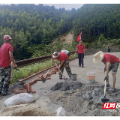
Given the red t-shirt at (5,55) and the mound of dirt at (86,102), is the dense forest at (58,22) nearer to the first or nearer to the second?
the red t-shirt at (5,55)

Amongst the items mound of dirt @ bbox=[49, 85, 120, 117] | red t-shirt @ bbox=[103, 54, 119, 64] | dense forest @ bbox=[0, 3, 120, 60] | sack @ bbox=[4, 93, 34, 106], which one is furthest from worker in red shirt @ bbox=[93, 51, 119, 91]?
dense forest @ bbox=[0, 3, 120, 60]

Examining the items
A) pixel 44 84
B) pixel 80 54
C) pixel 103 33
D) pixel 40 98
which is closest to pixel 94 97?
pixel 40 98

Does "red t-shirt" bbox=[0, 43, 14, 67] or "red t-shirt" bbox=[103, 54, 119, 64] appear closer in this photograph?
"red t-shirt" bbox=[103, 54, 119, 64]

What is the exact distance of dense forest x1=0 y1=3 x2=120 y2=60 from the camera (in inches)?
1834

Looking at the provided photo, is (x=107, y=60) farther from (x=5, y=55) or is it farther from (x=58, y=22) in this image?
(x=58, y=22)

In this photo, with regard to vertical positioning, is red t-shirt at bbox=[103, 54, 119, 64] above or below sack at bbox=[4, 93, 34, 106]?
above

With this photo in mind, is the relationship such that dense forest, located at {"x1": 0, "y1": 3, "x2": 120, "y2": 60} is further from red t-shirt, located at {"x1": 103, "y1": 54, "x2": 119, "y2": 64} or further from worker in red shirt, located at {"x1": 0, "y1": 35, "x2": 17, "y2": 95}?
red t-shirt, located at {"x1": 103, "y1": 54, "x2": 119, "y2": 64}

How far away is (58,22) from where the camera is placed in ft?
174

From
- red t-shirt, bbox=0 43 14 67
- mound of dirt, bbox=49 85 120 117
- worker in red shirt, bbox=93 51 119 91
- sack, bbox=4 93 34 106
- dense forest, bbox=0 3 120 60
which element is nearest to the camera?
mound of dirt, bbox=49 85 120 117

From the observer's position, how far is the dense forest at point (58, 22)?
46.6 metres

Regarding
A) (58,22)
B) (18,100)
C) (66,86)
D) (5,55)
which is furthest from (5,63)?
(58,22)

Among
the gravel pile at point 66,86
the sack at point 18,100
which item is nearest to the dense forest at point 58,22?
the gravel pile at point 66,86

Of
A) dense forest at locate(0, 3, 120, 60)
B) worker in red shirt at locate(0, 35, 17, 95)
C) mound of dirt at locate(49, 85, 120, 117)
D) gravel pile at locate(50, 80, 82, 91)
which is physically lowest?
gravel pile at locate(50, 80, 82, 91)

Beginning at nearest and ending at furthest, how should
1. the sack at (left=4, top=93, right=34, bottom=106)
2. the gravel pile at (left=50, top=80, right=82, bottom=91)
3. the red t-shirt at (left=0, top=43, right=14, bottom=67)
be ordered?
the sack at (left=4, top=93, right=34, bottom=106) < the red t-shirt at (left=0, top=43, right=14, bottom=67) < the gravel pile at (left=50, top=80, right=82, bottom=91)
